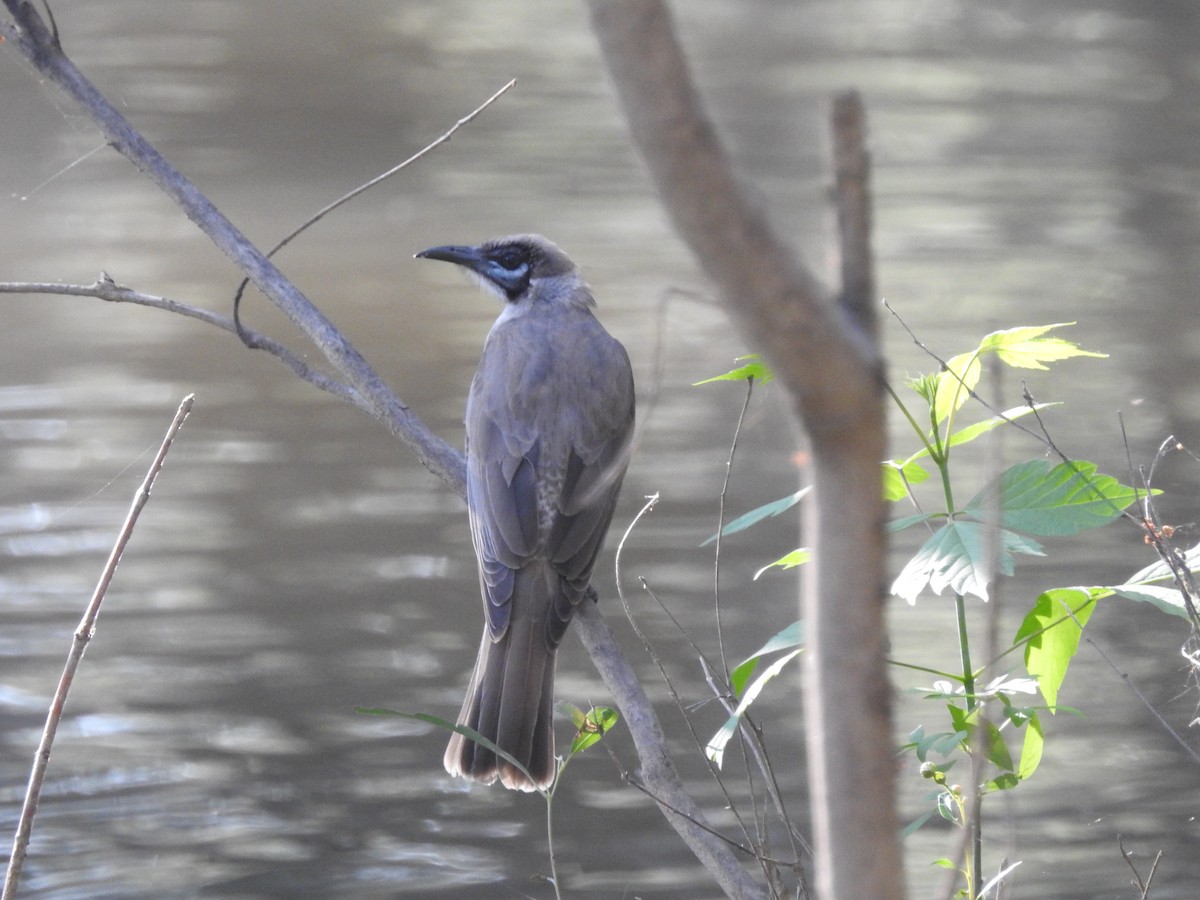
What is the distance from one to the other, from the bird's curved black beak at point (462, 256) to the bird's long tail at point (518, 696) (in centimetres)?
109

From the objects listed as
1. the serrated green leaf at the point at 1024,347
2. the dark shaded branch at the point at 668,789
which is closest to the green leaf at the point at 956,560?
the serrated green leaf at the point at 1024,347

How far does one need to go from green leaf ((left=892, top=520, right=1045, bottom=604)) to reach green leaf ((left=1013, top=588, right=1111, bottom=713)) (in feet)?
0.35

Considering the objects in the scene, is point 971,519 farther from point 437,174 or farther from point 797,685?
point 437,174

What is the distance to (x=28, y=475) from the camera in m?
7.73

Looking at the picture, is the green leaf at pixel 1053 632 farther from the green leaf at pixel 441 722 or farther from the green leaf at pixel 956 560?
the green leaf at pixel 441 722

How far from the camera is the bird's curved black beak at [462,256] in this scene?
4.49 meters

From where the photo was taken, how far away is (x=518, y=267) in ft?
15.4

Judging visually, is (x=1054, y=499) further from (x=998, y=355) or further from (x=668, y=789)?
(x=668, y=789)

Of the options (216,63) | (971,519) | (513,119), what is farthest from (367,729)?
(216,63)

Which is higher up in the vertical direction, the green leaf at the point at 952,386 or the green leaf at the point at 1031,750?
the green leaf at the point at 952,386

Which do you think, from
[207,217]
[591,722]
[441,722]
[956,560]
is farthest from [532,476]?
[956,560]

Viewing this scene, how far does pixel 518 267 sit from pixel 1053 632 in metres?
2.73

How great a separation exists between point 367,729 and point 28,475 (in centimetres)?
290

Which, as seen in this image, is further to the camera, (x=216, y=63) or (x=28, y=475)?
(x=216, y=63)
